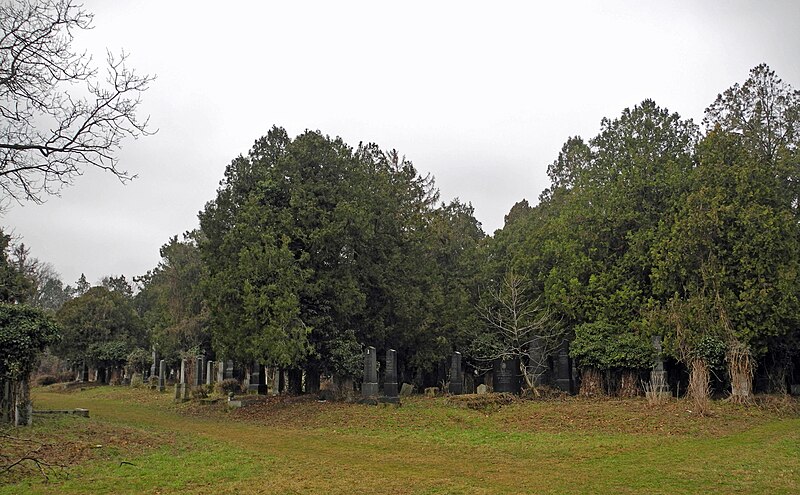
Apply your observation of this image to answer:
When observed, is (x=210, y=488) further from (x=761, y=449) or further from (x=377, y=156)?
(x=377, y=156)

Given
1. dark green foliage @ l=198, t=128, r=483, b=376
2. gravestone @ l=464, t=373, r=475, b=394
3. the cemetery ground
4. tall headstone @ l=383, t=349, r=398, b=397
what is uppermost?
dark green foliage @ l=198, t=128, r=483, b=376

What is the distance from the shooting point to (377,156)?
1432 inches

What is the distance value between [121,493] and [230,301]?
15791 millimetres

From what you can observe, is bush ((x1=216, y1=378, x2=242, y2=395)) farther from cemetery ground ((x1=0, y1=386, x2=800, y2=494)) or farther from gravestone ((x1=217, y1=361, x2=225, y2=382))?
gravestone ((x1=217, y1=361, x2=225, y2=382))

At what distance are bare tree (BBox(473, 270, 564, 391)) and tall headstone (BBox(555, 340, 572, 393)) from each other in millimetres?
442

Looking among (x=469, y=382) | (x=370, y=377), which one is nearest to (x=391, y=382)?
(x=370, y=377)

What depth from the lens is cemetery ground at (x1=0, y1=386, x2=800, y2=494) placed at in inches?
415

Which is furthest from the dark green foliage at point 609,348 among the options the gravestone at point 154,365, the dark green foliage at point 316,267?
the gravestone at point 154,365

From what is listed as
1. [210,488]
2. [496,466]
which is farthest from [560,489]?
[210,488]

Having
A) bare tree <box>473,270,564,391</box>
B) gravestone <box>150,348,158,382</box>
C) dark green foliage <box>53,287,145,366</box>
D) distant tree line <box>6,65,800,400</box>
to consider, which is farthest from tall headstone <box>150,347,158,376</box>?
bare tree <box>473,270,564,391</box>

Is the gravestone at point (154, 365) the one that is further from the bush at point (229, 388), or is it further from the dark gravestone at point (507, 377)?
the dark gravestone at point (507, 377)

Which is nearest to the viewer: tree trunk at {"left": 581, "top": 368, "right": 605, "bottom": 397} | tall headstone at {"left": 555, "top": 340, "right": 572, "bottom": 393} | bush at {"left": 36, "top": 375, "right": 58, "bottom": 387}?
tree trunk at {"left": 581, "top": 368, "right": 605, "bottom": 397}

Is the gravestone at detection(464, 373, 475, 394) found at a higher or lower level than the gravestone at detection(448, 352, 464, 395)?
lower

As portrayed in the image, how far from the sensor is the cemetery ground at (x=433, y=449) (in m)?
10.5
